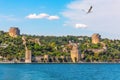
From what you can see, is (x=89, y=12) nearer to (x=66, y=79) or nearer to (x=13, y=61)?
(x=66, y=79)

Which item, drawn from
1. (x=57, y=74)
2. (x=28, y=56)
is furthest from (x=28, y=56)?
(x=57, y=74)

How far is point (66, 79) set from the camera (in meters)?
78.9

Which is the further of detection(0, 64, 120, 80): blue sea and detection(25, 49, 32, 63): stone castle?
detection(25, 49, 32, 63): stone castle

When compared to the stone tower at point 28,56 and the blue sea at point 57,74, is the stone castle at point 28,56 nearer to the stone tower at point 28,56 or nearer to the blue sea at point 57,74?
the stone tower at point 28,56

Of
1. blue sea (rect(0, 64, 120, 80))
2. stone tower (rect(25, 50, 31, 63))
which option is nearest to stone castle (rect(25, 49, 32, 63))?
stone tower (rect(25, 50, 31, 63))

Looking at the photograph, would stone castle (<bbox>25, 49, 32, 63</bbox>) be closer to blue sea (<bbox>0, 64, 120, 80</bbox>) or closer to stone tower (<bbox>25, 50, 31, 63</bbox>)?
stone tower (<bbox>25, 50, 31, 63</bbox>)

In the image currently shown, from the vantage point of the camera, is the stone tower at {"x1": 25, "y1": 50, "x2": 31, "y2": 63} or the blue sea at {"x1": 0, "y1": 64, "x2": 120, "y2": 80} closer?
the blue sea at {"x1": 0, "y1": 64, "x2": 120, "y2": 80}

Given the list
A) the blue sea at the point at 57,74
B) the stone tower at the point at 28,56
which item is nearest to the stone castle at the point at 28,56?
the stone tower at the point at 28,56

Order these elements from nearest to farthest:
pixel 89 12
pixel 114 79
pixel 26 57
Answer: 1. pixel 89 12
2. pixel 114 79
3. pixel 26 57

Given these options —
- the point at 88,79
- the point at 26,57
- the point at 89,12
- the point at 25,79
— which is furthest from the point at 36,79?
the point at 26,57

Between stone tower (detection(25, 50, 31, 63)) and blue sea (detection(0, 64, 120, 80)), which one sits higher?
stone tower (detection(25, 50, 31, 63))

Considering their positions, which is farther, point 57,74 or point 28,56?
point 28,56

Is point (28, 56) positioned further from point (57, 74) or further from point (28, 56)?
point (57, 74)

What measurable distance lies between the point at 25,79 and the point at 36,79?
6.21ft
